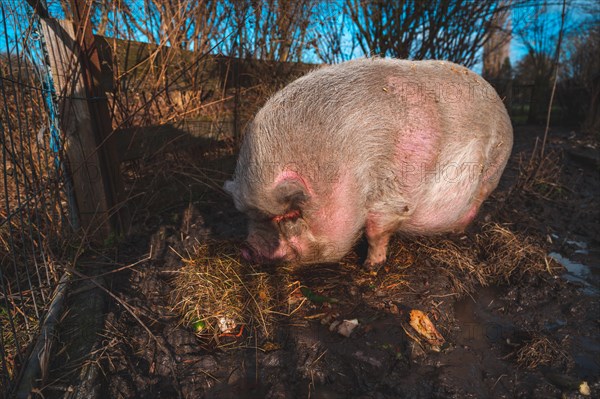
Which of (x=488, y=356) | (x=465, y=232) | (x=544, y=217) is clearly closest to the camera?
(x=488, y=356)

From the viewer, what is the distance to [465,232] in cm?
340

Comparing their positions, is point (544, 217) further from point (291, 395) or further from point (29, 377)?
point (29, 377)

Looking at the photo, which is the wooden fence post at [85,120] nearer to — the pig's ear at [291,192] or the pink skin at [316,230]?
the pink skin at [316,230]

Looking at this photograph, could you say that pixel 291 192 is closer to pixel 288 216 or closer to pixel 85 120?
pixel 288 216

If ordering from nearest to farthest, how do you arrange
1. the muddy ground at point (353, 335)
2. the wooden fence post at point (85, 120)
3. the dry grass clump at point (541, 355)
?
the muddy ground at point (353, 335)
the dry grass clump at point (541, 355)
the wooden fence post at point (85, 120)

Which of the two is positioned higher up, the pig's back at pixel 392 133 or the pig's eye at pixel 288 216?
the pig's back at pixel 392 133

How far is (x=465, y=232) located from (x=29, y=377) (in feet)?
10.7

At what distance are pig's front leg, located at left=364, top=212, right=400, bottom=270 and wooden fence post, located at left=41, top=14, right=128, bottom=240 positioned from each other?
64.9 inches

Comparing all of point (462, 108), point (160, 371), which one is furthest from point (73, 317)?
point (462, 108)

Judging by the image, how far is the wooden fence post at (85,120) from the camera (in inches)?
99.0

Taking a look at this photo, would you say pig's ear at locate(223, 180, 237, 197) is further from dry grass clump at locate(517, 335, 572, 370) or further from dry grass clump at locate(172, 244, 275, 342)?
dry grass clump at locate(517, 335, 572, 370)

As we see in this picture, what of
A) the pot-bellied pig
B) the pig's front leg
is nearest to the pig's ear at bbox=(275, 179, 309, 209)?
the pot-bellied pig

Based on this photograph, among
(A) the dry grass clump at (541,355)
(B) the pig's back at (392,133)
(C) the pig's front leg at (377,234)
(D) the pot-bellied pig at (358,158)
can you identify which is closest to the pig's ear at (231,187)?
(D) the pot-bellied pig at (358,158)

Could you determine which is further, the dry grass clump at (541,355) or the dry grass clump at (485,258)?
the dry grass clump at (485,258)
